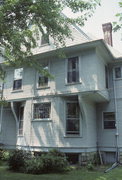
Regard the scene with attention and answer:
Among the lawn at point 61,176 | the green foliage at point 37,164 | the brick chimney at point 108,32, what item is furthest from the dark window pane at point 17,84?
the brick chimney at point 108,32

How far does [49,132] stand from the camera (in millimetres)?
10680

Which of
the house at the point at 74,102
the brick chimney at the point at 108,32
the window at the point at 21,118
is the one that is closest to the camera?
the house at the point at 74,102

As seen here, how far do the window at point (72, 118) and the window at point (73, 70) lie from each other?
1.45 meters

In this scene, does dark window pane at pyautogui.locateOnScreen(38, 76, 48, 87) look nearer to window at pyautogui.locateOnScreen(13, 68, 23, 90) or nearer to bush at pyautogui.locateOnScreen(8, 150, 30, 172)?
window at pyautogui.locateOnScreen(13, 68, 23, 90)

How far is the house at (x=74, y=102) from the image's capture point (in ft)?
33.8

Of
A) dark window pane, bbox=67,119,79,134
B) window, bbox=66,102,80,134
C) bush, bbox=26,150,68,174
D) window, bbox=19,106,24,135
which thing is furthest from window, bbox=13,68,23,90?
bush, bbox=26,150,68,174

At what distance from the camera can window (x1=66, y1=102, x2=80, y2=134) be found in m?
10.6

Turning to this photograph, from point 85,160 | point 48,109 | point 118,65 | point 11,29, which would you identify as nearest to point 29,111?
point 48,109

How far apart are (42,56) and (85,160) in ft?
22.8

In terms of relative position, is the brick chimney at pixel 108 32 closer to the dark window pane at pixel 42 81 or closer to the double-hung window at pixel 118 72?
the double-hung window at pixel 118 72

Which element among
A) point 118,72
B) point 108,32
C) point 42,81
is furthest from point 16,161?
point 108,32

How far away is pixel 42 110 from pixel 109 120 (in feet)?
14.2

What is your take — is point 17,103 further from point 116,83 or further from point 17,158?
point 116,83

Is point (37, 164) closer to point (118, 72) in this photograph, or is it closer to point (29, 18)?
point (29, 18)
